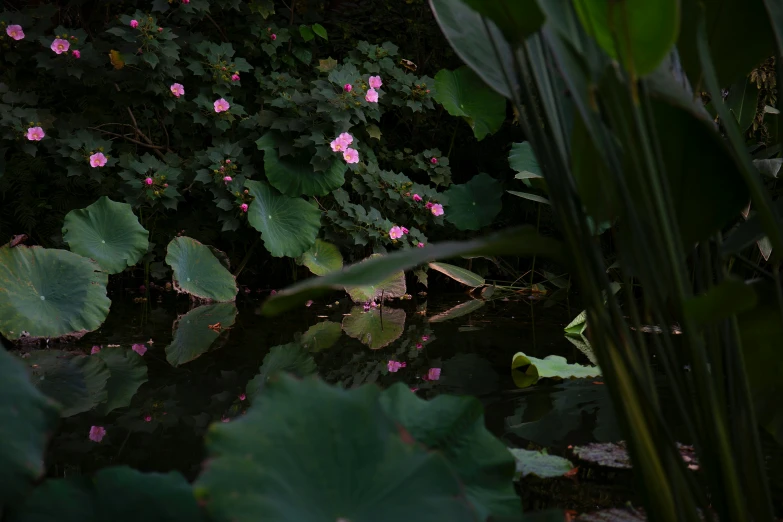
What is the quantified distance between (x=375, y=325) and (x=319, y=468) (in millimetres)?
2173

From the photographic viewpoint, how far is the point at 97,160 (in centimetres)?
314

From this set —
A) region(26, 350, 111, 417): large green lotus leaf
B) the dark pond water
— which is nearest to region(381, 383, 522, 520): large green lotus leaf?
the dark pond water

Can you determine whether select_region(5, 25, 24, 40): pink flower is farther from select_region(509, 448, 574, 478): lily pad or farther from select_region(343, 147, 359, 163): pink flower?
select_region(509, 448, 574, 478): lily pad

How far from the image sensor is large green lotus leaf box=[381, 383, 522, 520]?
651 millimetres

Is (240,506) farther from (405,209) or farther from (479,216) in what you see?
(479,216)

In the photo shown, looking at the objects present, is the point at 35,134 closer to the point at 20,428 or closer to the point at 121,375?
the point at 121,375

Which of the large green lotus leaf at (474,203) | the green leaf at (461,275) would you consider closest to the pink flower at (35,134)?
the green leaf at (461,275)

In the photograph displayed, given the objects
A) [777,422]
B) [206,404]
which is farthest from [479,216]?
[777,422]

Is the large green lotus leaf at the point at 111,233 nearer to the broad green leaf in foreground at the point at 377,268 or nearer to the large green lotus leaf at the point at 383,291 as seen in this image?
the large green lotus leaf at the point at 383,291

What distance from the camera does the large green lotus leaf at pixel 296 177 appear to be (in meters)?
3.29

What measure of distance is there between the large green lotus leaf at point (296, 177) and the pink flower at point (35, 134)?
91 centimetres

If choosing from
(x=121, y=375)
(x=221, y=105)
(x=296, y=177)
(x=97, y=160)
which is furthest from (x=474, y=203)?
(x=121, y=375)

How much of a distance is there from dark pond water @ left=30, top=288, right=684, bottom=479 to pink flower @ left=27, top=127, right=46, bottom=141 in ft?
2.52

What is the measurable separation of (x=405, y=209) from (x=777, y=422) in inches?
113
